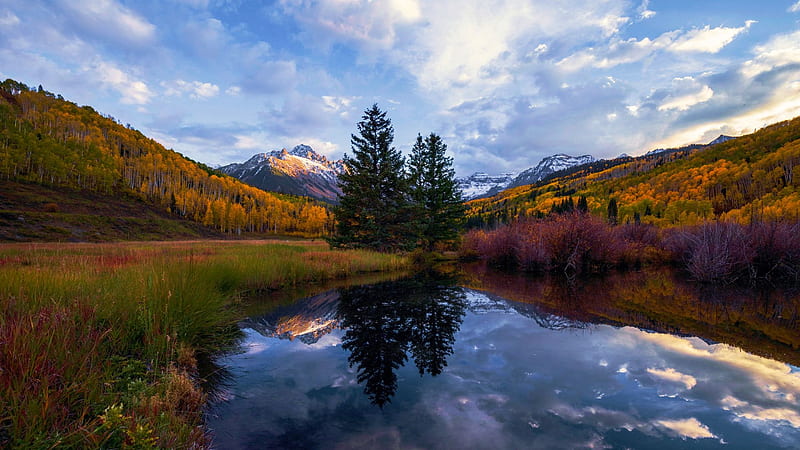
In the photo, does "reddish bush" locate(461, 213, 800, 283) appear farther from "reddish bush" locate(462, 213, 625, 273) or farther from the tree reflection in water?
the tree reflection in water

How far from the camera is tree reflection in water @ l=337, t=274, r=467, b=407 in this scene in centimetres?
545

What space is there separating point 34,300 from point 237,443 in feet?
11.2

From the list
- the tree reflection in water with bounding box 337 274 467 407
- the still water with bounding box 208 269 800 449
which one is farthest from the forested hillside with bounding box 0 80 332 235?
the still water with bounding box 208 269 800 449

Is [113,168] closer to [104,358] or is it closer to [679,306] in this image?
[104,358]

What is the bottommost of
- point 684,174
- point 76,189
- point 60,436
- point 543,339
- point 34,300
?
point 543,339

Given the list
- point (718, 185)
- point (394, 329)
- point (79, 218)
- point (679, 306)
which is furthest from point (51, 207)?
point (718, 185)

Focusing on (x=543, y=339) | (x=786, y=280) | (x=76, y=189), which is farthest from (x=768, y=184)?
(x=76, y=189)

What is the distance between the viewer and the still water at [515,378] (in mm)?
3674

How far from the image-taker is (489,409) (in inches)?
165

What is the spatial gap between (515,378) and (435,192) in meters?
25.8

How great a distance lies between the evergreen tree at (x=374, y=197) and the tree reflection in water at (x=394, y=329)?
10.8m

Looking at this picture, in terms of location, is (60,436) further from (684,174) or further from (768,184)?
(684,174)

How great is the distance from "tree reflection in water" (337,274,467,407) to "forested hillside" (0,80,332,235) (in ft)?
266

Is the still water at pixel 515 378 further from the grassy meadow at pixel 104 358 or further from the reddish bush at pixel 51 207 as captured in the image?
the reddish bush at pixel 51 207
